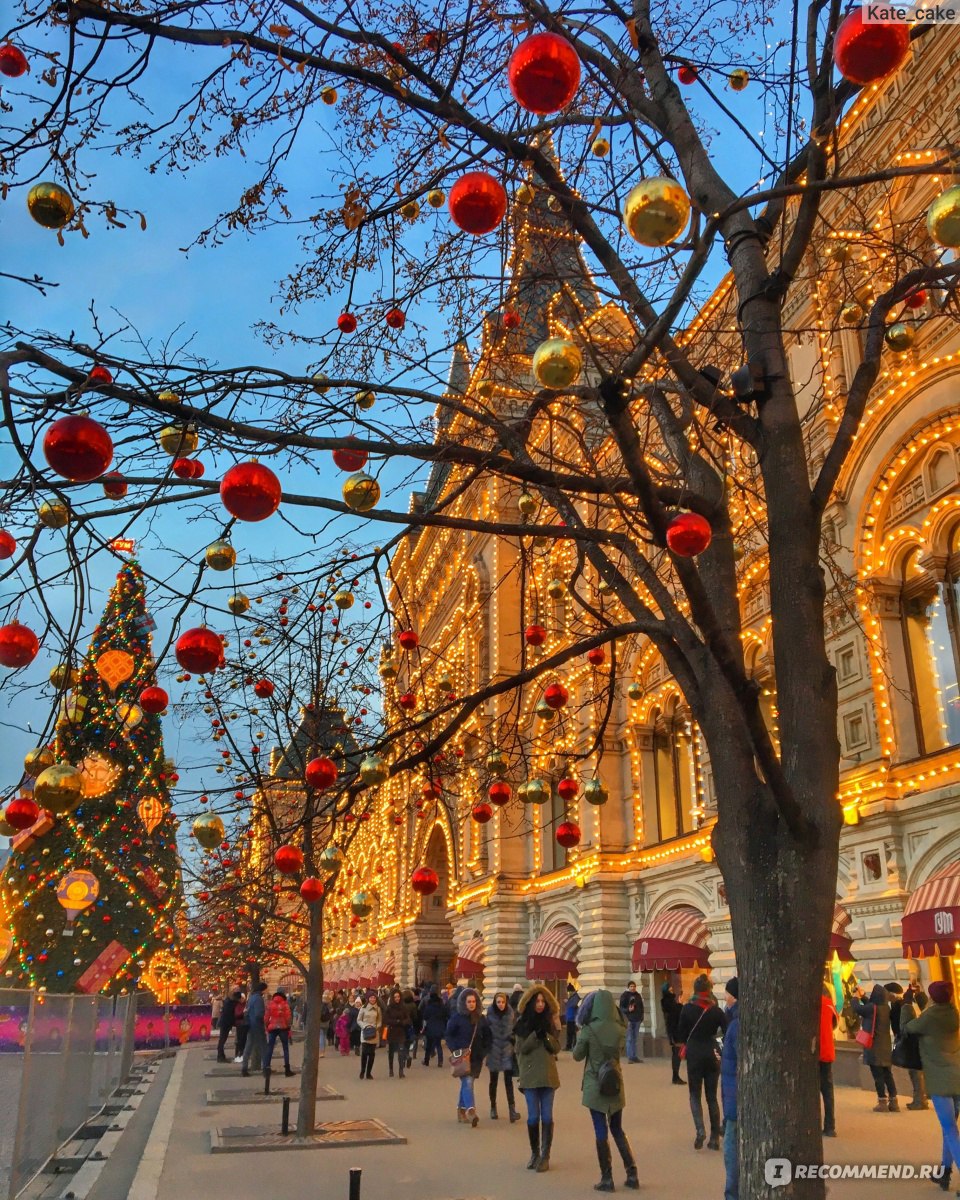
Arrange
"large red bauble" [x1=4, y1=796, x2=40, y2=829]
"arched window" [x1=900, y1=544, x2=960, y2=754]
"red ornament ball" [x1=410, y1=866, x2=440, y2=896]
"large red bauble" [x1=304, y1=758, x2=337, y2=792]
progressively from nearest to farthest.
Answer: "large red bauble" [x1=4, y1=796, x2=40, y2=829]
"large red bauble" [x1=304, y1=758, x2=337, y2=792]
"red ornament ball" [x1=410, y1=866, x2=440, y2=896]
"arched window" [x1=900, y1=544, x2=960, y2=754]

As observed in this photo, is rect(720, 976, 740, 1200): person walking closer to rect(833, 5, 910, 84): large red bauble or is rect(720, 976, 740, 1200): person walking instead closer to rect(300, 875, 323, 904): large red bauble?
rect(300, 875, 323, 904): large red bauble

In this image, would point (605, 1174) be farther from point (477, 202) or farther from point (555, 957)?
point (555, 957)

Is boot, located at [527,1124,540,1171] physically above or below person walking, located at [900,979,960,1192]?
below

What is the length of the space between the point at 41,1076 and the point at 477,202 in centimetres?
→ 833

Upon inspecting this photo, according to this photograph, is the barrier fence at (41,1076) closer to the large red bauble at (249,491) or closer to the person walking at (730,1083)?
the large red bauble at (249,491)

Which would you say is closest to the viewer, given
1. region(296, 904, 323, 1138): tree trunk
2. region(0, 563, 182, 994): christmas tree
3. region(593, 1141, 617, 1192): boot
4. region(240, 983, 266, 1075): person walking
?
region(593, 1141, 617, 1192): boot

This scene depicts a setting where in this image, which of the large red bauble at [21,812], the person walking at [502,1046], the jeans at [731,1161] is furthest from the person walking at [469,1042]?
the large red bauble at [21,812]

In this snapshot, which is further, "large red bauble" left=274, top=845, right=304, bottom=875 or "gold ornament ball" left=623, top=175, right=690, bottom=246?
"large red bauble" left=274, top=845, right=304, bottom=875

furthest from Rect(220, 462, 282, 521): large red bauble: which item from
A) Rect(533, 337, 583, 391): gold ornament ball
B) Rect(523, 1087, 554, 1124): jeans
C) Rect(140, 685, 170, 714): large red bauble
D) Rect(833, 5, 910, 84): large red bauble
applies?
Rect(523, 1087, 554, 1124): jeans

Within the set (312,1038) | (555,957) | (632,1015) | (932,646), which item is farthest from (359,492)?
(555,957)

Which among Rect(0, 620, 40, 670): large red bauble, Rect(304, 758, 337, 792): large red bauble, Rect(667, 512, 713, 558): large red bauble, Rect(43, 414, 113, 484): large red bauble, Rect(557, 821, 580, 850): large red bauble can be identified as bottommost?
Rect(557, 821, 580, 850): large red bauble

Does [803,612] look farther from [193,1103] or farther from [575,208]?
[193,1103]

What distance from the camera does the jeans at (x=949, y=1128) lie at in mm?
8141

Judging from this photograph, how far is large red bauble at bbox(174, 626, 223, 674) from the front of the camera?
584cm
